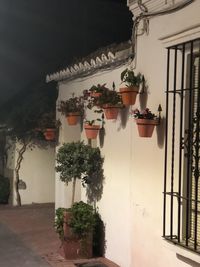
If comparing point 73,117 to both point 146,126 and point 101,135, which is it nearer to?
point 101,135

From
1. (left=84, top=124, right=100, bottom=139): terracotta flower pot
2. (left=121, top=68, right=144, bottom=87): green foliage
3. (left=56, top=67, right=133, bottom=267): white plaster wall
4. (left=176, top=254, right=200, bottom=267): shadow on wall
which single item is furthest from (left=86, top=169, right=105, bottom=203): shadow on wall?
(left=176, top=254, right=200, bottom=267): shadow on wall

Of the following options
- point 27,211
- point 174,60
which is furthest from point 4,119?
point 174,60

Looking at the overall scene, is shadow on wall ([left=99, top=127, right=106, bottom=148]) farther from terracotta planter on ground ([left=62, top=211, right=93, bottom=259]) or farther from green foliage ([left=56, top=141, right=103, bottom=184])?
terracotta planter on ground ([left=62, top=211, right=93, bottom=259])

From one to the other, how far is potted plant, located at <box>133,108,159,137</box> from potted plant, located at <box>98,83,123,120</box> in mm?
1084

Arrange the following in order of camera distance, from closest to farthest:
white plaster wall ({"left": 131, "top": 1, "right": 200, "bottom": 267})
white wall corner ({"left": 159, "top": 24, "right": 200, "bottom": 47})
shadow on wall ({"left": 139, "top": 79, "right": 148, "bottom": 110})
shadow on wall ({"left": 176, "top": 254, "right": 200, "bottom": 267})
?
white wall corner ({"left": 159, "top": 24, "right": 200, "bottom": 47})
shadow on wall ({"left": 176, "top": 254, "right": 200, "bottom": 267})
white plaster wall ({"left": 131, "top": 1, "right": 200, "bottom": 267})
shadow on wall ({"left": 139, "top": 79, "right": 148, "bottom": 110})

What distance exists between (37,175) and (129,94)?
25.6ft

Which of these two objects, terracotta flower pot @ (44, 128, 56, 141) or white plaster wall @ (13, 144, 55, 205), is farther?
white plaster wall @ (13, 144, 55, 205)

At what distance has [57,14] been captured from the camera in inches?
547

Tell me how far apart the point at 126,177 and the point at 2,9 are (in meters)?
8.28

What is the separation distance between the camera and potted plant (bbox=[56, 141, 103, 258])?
7777 mm

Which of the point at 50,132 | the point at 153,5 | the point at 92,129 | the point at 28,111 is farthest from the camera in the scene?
the point at 28,111

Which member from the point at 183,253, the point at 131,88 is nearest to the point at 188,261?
the point at 183,253

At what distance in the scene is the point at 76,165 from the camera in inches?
320

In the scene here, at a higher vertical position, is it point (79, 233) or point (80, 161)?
point (80, 161)
